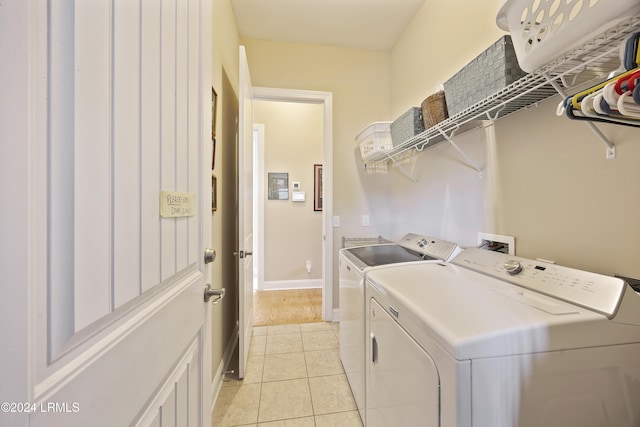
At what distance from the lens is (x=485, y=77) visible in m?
1.03

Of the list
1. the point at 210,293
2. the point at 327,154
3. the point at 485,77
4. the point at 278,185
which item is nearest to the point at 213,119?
the point at 210,293

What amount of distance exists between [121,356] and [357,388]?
1399 mm

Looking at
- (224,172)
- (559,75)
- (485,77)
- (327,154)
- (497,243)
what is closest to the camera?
(559,75)

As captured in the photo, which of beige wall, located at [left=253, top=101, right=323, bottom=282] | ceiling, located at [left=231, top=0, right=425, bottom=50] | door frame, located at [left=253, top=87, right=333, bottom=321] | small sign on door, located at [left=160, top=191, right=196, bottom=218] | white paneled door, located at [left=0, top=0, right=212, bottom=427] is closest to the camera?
white paneled door, located at [left=0, top=0, right=212, bottom=427]

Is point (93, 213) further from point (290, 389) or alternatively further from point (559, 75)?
point (290, 389)

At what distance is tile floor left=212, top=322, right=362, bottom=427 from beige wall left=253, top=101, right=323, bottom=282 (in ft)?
4.64

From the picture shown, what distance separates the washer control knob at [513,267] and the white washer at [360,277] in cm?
38

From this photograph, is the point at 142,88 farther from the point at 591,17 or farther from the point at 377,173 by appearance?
the point at 377,173

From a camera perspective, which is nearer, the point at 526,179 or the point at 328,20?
the point at 526,179

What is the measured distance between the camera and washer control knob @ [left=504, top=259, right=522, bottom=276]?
3.24 ft

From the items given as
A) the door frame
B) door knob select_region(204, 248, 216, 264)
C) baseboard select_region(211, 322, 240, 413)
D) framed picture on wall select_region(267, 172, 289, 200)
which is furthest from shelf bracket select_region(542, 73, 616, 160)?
framed picture on wall select_region(267, 172, 289, 200)

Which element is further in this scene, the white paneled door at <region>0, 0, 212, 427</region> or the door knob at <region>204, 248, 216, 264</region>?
the door knob at <region>204, 248, 216, 264</region>

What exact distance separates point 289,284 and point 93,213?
3.49 metres

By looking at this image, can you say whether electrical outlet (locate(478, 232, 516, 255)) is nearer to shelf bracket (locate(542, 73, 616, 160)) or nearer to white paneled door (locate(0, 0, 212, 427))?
shelf bracket (locate(542, 73, 616, 160))
